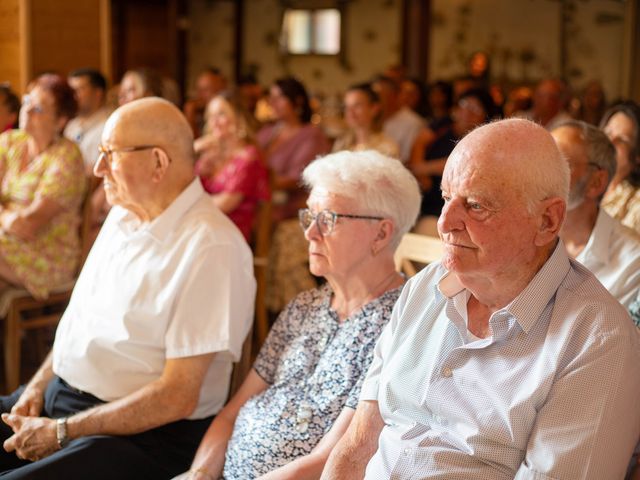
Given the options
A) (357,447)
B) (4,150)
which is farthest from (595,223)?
(4,150)

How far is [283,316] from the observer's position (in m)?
2.10

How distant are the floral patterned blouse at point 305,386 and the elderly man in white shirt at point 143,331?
15cm

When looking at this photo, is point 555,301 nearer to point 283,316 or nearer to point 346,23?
point 283,316

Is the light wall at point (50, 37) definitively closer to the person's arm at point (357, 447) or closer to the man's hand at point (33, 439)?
the man's hand at point (33, 439)

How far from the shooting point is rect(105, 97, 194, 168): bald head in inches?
88.0

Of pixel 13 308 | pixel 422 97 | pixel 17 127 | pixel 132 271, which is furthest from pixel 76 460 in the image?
pixel 422 97

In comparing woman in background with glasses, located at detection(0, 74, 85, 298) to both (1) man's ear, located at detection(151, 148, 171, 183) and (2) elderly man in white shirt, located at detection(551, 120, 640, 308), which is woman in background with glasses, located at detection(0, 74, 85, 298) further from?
(2) elderly man in white shirt, located at detection(551, 120, 640, 308)

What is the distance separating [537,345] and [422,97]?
6.28 meters

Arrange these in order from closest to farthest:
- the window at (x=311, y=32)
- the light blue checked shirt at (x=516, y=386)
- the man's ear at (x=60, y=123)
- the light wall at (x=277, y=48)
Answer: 1. the light blue checked shirt at (x=516, y=386)
2. the man's ear at (x=60, y=123)
3. the light wall at (x=277, y=48)
4. the window at (x=311, y=32)

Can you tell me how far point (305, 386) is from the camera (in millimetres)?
1964

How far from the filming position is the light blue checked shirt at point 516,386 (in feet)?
4.45

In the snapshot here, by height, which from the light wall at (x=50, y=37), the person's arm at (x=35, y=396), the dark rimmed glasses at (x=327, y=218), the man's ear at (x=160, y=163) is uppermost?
the light wall at (x=50, y=37)

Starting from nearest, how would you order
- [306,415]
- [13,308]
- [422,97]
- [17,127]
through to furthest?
1. [306,415]
2. [13,308]
3. [17,127]
4. [422,97]

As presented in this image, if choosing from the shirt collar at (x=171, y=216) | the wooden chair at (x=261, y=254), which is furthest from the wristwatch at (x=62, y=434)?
the wooden chair at (x=261, y=254)
